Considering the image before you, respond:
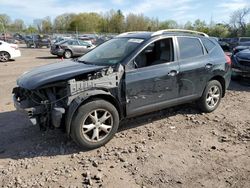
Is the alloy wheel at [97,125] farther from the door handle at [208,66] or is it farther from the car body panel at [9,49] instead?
the car body panel at [9,49]

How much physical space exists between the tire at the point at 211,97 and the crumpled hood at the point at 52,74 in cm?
249

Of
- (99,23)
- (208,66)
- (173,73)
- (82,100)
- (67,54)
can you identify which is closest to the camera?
(82,100)

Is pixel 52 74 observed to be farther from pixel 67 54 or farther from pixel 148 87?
pixel 67 54

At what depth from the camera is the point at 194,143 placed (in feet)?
15.1

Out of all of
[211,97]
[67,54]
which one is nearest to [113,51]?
[211,97]

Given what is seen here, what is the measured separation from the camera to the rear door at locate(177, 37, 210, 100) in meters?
5.30

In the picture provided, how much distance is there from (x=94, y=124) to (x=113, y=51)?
1541 millimetres

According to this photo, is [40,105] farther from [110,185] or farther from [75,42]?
[75,42]

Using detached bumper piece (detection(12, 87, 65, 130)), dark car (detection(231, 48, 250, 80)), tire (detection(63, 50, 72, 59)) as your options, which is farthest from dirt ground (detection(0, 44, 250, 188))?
tire (detection(63, 50, 72, 59))

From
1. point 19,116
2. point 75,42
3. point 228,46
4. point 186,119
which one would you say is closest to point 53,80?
point 19,116

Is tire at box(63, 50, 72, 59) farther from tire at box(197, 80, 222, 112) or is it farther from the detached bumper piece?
the detached bumper piece

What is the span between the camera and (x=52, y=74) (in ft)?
14.3

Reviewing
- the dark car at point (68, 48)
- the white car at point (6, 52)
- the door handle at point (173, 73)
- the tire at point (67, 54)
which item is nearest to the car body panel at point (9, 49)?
the white car at point (6, 52)

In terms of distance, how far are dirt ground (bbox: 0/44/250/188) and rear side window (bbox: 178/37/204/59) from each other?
4.22ft
